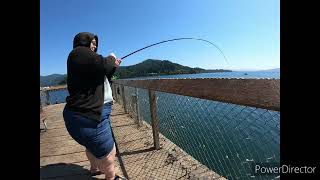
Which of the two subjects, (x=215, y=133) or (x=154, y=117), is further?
(x=215, y=133)

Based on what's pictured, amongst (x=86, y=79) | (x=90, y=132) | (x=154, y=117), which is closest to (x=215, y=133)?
(x=154, y=117)

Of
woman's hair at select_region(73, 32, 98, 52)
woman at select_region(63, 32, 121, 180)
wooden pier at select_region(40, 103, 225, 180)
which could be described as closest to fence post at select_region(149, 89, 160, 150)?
wooden pier at select_region(40, 103, 225, 180)

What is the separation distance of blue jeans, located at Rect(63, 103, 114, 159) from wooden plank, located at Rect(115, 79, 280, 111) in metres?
0.97

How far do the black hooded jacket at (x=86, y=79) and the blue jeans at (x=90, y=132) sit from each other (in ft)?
0.20

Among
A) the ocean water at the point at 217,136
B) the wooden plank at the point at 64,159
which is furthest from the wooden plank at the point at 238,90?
the ocean water at the point at 217,136

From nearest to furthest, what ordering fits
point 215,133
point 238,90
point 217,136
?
point 238,90 → point 215,133 → point 217,136

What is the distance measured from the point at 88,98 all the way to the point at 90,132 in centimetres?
36

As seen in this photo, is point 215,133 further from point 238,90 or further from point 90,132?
point 238,90

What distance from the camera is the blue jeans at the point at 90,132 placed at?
339cm

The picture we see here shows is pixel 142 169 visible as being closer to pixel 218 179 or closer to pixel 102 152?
pixel 102 152

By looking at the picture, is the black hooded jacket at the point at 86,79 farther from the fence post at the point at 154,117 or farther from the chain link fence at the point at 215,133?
the chain link fence at the point at 215,133

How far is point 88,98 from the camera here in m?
3.43
